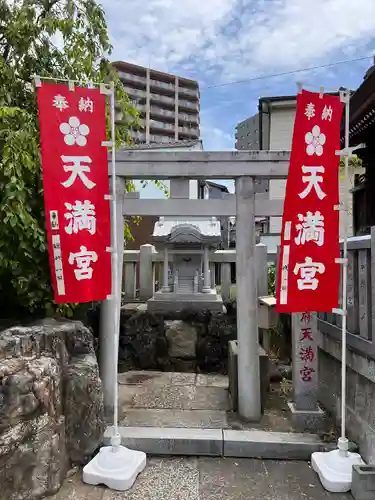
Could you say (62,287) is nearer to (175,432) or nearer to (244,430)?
(175,432)

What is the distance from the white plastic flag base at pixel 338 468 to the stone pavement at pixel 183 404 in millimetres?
1009

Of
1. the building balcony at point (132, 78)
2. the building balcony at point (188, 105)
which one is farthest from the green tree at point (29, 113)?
the building balcony at point (188, 105)

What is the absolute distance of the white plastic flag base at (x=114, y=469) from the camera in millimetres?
4023

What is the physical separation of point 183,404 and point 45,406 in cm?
298

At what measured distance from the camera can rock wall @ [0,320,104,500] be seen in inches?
139

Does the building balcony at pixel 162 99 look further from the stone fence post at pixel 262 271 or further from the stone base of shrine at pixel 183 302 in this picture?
the stone base of shrine at pixel 183 302

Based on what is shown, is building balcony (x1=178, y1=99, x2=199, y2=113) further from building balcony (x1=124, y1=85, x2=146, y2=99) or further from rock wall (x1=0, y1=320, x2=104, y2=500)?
rock wall (x1=0, y1=320, x2=104, y2=500)

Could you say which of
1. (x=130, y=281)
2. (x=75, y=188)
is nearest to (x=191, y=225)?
(x=130, y=281)

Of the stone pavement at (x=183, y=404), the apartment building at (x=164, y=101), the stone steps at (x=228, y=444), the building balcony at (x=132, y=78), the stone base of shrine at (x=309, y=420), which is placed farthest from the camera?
the apartment building at (x=164, y=101)

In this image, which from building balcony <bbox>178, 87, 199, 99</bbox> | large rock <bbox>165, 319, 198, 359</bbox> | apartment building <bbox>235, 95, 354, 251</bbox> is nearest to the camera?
large rock <bbox>165, 319, 198, 359</bbox>

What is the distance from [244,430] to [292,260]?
8.02 ft

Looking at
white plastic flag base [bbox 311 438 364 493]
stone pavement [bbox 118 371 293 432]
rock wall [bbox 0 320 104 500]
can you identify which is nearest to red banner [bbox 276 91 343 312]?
white plastic flag base [bbox 311 438 364 493]

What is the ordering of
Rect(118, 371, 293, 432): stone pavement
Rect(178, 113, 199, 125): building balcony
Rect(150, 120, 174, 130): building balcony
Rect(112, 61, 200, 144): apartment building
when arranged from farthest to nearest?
Rect(178, 113, 199, 125): building balcony
Rect(150, 120, 174, 130): building balcony
Rect(112, 61, 200, 144): apartment building
Rect(118, 371, 293, 432): stone pavement

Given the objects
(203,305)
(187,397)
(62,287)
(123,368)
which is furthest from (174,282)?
(62,287)
